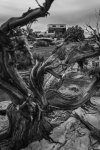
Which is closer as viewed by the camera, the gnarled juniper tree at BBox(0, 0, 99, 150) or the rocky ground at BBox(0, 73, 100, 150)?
the gnarled juniper tree at BBox(0, 0, 99, 150)

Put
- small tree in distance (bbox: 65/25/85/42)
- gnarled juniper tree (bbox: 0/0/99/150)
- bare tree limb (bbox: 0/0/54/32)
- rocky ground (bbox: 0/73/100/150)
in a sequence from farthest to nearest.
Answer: small tree in distance (bbox: 65/25/85/42) → rocky ground (bbox: 0/73/100/150) → gnarled juniper tree (bbox: 0/0/99/150) → bare tree limb (bbox: 0/0/54/32)

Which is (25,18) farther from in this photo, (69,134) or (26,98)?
A: (69,134)

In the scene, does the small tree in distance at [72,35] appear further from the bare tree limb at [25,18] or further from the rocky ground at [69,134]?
the rocky ground at [69,134]

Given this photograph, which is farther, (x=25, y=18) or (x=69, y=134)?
(x=69, y=134)

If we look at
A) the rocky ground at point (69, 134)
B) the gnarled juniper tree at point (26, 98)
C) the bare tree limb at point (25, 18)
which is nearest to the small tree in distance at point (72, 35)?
the gnarled juniper tree at point (26, 98)

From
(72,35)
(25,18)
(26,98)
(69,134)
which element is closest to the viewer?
(25,18)

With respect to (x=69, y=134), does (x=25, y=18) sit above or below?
above

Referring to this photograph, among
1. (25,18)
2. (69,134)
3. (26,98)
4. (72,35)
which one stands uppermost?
(25,18)

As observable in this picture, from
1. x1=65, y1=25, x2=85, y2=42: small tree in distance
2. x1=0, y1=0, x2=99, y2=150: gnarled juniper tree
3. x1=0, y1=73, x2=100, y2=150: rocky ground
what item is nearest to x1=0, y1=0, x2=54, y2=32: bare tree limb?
x1=0, y1=0, x2=99, y2=150: gnarled juniper tree

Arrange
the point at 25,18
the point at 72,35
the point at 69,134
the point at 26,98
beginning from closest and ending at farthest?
1. the point at 25,18
2. the point at 26,98
3. the point at 69,134
4. the point at 72,35

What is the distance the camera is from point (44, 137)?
28.6ft

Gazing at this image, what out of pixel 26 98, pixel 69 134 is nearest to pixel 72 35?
pixel 26 98

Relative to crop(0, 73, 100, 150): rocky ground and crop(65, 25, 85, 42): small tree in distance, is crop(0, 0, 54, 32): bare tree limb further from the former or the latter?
crop(0, 73, 100, 150): rocky ground

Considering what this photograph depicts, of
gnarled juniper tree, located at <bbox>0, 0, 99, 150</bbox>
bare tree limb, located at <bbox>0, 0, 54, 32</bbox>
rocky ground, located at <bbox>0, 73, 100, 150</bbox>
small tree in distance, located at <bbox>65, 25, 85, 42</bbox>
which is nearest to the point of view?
bare tree limb, located at <bbox>0, 0, 54, 32</bbox>
